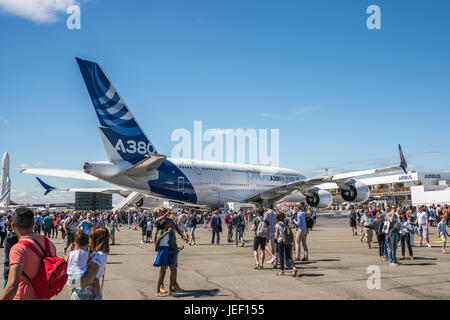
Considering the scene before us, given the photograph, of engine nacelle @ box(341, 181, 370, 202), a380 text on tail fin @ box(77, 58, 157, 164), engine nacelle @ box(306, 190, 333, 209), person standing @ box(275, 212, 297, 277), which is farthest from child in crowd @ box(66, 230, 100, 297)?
engine nacelle @ box(306, 190, 333, 209)

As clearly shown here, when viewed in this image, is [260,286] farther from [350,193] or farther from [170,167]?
[350,193]

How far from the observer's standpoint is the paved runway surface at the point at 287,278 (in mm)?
7324

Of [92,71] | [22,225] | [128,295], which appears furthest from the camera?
[92,71]

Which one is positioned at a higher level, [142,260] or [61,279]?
[61,279]

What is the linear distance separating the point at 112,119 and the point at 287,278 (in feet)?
61.1

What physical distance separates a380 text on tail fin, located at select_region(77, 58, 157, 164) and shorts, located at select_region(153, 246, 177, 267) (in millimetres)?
18030

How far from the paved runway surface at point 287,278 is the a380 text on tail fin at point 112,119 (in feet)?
40.4

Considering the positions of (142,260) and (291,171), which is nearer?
(142,260)

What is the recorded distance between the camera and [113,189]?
137 feet

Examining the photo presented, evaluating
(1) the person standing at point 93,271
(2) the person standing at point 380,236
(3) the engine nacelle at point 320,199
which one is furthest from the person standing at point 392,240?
(3) the engine nacelle at point 320,199

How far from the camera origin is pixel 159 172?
2630 cm

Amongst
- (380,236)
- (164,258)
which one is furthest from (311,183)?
(164,258)
